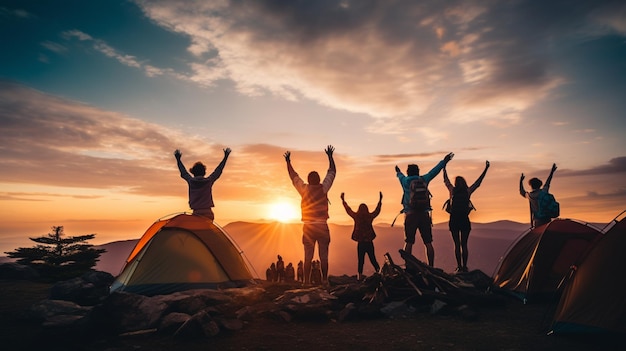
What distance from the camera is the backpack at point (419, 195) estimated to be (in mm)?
11875

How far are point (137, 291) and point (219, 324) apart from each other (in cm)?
376

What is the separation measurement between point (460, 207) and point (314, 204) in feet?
17.0

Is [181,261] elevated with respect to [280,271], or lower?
elevated

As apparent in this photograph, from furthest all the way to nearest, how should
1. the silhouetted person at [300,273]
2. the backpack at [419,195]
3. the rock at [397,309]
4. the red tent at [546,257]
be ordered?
the silhouetted person at [300,273], the backpack at [419,195], the red tent at [546,257], the rock at [397,309]

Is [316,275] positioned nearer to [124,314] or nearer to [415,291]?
[415,291]

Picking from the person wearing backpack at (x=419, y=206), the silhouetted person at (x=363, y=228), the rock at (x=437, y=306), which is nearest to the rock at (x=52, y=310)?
the silhouetted person at (x=363, y=228)

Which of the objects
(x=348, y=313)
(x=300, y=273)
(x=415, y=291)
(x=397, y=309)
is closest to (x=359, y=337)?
(x=348, y=313)

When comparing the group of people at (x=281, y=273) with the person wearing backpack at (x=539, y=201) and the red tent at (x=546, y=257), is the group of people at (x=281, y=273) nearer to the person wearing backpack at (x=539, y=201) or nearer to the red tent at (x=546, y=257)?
the red tent at (x=546, y=257)

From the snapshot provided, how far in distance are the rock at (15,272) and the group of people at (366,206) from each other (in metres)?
9.06

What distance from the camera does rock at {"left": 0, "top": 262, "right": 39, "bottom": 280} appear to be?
602 inches

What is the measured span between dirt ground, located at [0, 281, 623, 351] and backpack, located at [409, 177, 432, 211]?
3661mm

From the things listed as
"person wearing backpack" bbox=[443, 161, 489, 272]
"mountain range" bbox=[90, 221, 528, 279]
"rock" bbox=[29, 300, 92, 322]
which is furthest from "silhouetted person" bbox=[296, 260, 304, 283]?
"mountain range" bbox=[90, 221, 528, 279]

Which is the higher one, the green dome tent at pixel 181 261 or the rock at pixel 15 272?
the green dome tent at pixel 181 261

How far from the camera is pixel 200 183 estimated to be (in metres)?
12.0
